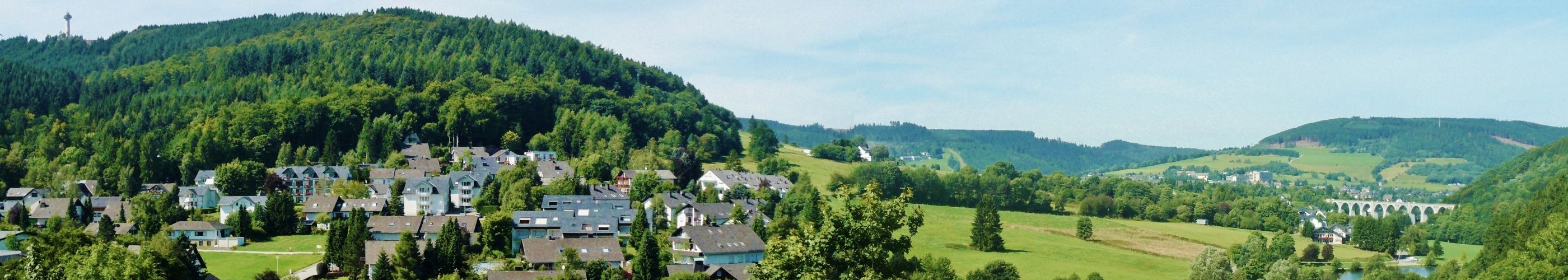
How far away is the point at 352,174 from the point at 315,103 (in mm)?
19519

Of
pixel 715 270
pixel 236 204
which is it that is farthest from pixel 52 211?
pixel 715 270

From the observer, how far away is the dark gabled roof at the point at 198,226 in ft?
233

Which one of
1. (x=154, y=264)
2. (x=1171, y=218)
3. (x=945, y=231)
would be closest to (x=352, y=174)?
(x=945, y=231)

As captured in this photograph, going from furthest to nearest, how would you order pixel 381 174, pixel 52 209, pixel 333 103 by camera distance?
pixel 333 103 < pixel 381 174 < pixel 52 209

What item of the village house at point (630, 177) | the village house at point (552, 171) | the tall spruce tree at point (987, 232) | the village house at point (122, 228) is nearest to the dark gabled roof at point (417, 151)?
the village house at point (552, 171)

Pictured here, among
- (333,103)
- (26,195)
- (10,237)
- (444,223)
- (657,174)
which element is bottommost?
(10,237)

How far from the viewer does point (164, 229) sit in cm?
Result: 7100

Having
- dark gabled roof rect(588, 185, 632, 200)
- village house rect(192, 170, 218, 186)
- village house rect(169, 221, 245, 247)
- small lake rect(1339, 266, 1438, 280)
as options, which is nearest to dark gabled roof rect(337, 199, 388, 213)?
village house rect(169, 221, 245, 247)

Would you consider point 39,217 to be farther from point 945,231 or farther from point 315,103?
point 945,231

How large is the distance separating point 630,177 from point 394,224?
24.2 meters

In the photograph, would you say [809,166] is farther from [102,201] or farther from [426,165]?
[102,201]

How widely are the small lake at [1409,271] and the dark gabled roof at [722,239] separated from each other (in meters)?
39.8

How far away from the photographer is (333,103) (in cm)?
10881

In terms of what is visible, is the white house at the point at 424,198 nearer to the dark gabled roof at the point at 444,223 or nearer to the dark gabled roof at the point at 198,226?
the dark gabled roof at the point at 444,223
